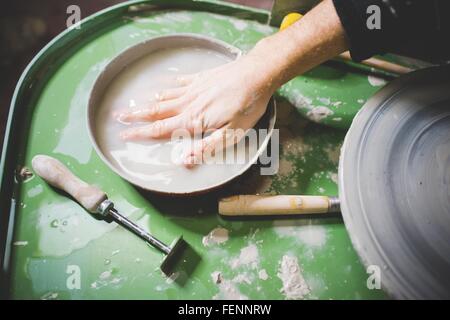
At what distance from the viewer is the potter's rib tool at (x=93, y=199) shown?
33.4 inches

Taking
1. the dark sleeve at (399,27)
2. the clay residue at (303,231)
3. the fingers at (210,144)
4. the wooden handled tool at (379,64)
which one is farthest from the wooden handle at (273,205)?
the wooden handled tool at (379,64)

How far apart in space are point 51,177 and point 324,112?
2.79 ft

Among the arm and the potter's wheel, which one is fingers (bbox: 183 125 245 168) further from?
the potter's wheel

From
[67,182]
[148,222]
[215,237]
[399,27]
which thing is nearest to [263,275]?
[215,237]

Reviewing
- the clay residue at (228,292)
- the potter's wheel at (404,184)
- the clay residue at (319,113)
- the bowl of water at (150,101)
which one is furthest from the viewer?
the clay residue at (319,113)

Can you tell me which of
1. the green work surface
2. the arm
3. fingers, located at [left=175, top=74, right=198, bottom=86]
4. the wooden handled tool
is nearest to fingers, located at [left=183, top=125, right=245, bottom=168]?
the arm

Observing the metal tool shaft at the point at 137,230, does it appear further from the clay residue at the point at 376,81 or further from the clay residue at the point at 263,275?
the clay residue at the point at 376,81

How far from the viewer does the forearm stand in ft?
2.82

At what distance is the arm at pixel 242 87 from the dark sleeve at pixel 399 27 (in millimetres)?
39

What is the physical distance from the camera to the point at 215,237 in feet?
2.94

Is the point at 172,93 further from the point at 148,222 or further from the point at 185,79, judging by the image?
the point at 148,222

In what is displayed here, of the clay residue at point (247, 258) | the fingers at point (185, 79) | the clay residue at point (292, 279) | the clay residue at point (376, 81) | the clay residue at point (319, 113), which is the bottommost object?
the clay residue at point (292, 279)
